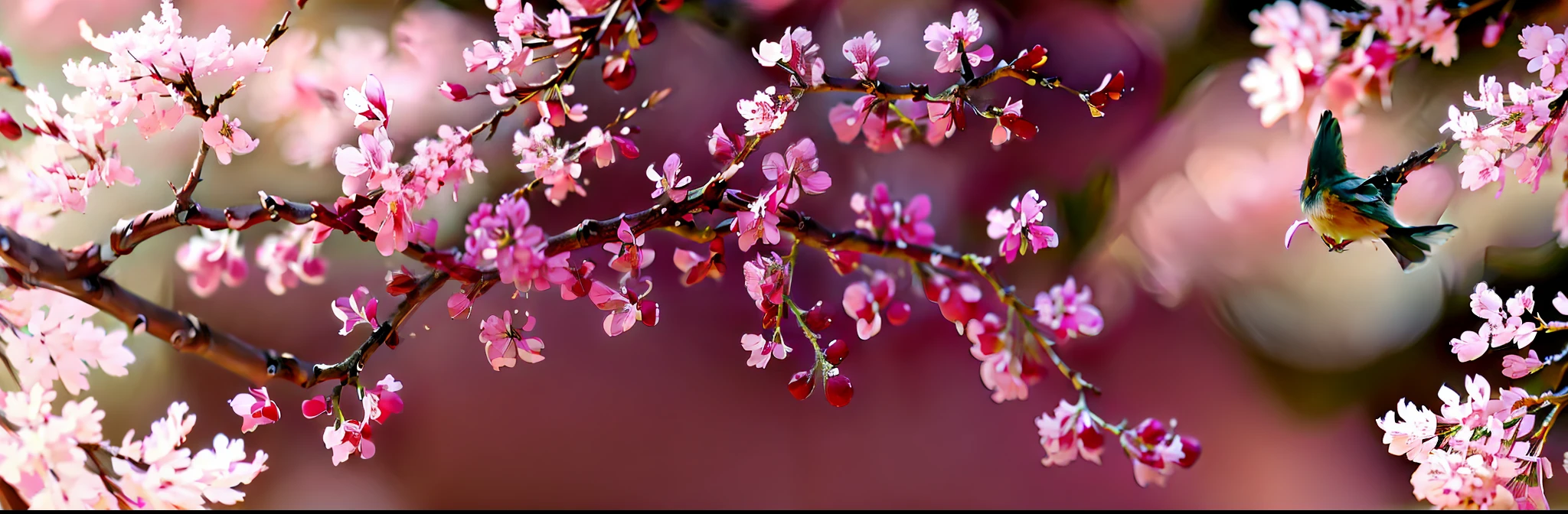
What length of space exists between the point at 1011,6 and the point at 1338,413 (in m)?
0.61

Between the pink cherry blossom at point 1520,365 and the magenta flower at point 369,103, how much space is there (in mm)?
816

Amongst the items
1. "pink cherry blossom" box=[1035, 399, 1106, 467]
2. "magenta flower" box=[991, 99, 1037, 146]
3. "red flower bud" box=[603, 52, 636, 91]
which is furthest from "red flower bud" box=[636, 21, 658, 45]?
"pink cherry blossom" box=[1035, 399, 1106, 467]

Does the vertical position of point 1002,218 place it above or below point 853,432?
above

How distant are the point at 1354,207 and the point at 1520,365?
0.20 m

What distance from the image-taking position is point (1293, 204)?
0.98 meters

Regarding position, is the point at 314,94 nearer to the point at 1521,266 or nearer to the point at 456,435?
the point at 456,435

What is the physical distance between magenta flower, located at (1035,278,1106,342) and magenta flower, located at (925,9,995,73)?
1.08ft

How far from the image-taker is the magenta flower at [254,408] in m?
0.58

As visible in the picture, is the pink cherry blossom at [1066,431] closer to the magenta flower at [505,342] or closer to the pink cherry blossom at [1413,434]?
the pink cherry blossom at [1413,434]

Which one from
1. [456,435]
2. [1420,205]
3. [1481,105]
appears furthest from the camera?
[456,435]

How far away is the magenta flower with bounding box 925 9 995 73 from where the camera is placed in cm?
58

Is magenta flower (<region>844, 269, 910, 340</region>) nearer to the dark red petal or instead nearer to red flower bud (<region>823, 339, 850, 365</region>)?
red flower bud (<region>823, 339, 850, 365</region>)

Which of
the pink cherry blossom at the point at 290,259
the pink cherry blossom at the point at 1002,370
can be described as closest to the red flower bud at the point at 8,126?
the pink cherry blossom at the point at 290,259

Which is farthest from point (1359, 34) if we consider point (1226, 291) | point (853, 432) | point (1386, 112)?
point (853, 432)
